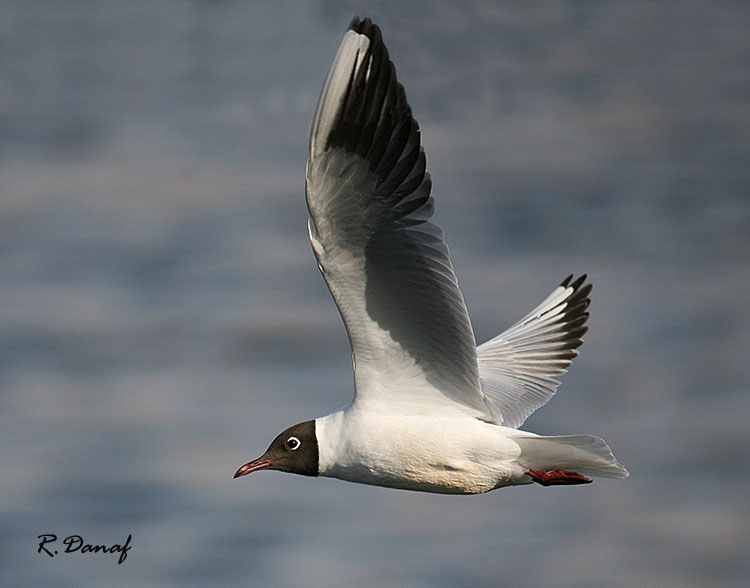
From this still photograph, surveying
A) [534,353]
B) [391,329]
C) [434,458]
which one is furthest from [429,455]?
[534,353]

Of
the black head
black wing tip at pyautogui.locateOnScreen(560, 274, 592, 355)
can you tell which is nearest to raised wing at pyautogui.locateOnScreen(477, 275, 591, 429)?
black wing tip at pyautogui.locateOnScreen(560, 274, 592, 355)

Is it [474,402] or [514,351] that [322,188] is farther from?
[514,351]

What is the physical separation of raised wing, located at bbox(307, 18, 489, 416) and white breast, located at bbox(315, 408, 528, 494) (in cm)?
17

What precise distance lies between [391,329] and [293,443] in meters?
0.97

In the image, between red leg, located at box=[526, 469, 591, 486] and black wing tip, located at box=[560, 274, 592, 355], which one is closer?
red leg, located at box=[526, 469, 591, 486]

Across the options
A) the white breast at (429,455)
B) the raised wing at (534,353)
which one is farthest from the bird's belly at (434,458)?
the raised wing at (534,353)

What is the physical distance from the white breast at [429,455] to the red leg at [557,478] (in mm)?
79

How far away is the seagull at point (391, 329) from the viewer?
272 inches

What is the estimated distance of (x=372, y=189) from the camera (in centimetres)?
706

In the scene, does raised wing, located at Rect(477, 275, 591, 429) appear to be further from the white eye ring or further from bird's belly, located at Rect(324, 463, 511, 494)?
the white eye ring

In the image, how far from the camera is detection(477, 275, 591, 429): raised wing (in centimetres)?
932

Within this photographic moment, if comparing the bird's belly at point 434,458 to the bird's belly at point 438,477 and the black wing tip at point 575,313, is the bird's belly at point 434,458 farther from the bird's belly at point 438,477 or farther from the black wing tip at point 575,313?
the black wing tip at point 575,313

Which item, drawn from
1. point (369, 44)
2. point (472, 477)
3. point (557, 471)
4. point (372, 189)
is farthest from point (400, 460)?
point (369, 44)

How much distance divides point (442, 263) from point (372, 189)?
553 mm
